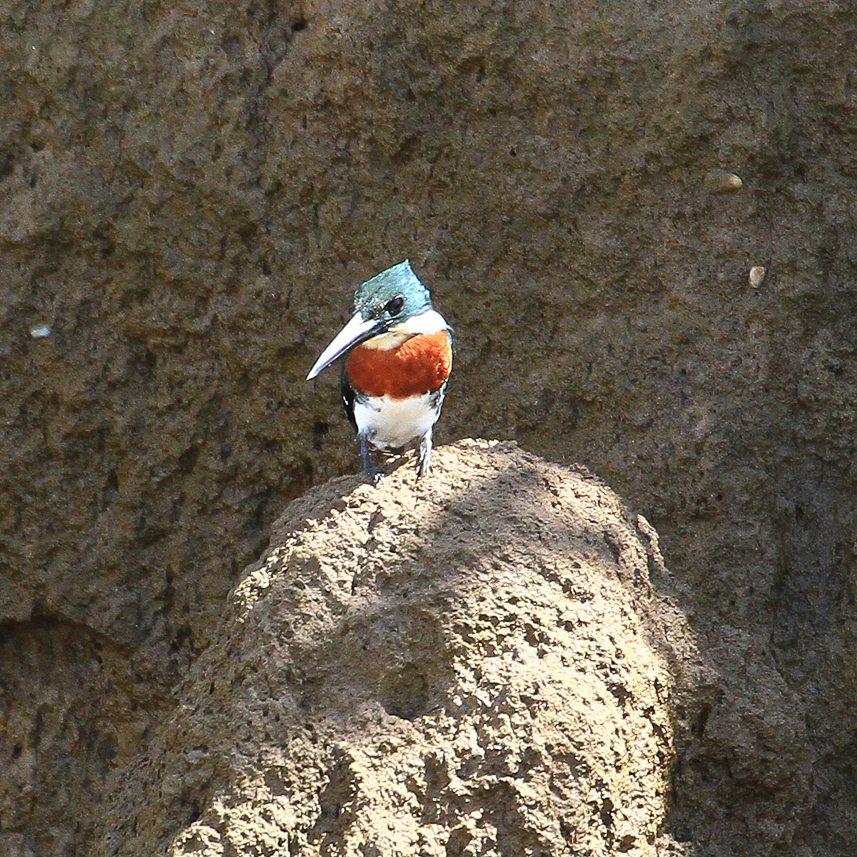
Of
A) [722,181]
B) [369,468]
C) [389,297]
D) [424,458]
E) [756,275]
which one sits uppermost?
[389,297]

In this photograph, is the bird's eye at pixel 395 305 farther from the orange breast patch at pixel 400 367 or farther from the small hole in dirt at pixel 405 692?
the small hole in dirt at pixel 405 692

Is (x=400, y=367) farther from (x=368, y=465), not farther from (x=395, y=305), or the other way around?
(x=368, y=465)

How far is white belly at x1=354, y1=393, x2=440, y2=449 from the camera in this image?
144 inches

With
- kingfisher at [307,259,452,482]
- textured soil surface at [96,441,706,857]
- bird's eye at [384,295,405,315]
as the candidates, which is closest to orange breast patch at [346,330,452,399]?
kingfisher at [307,259,452,482]

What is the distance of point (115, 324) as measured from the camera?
4758 millimetres

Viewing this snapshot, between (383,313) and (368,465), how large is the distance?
1.34 ft

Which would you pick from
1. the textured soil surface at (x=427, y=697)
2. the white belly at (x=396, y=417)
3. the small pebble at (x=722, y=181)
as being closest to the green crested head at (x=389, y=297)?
the white belly at (x=396, y=417)

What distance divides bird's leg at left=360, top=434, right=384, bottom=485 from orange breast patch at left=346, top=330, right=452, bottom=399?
0.49ft

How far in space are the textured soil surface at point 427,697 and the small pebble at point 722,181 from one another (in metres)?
1.63

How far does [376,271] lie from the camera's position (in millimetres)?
4543

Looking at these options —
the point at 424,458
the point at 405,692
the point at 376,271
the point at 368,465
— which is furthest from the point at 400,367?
the point at 405,692

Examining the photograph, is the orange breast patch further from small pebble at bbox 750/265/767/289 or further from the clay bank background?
small pebble at bbox 750/265/767/289

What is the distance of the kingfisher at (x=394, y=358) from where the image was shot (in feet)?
11.5

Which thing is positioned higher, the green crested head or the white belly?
the green crested head
